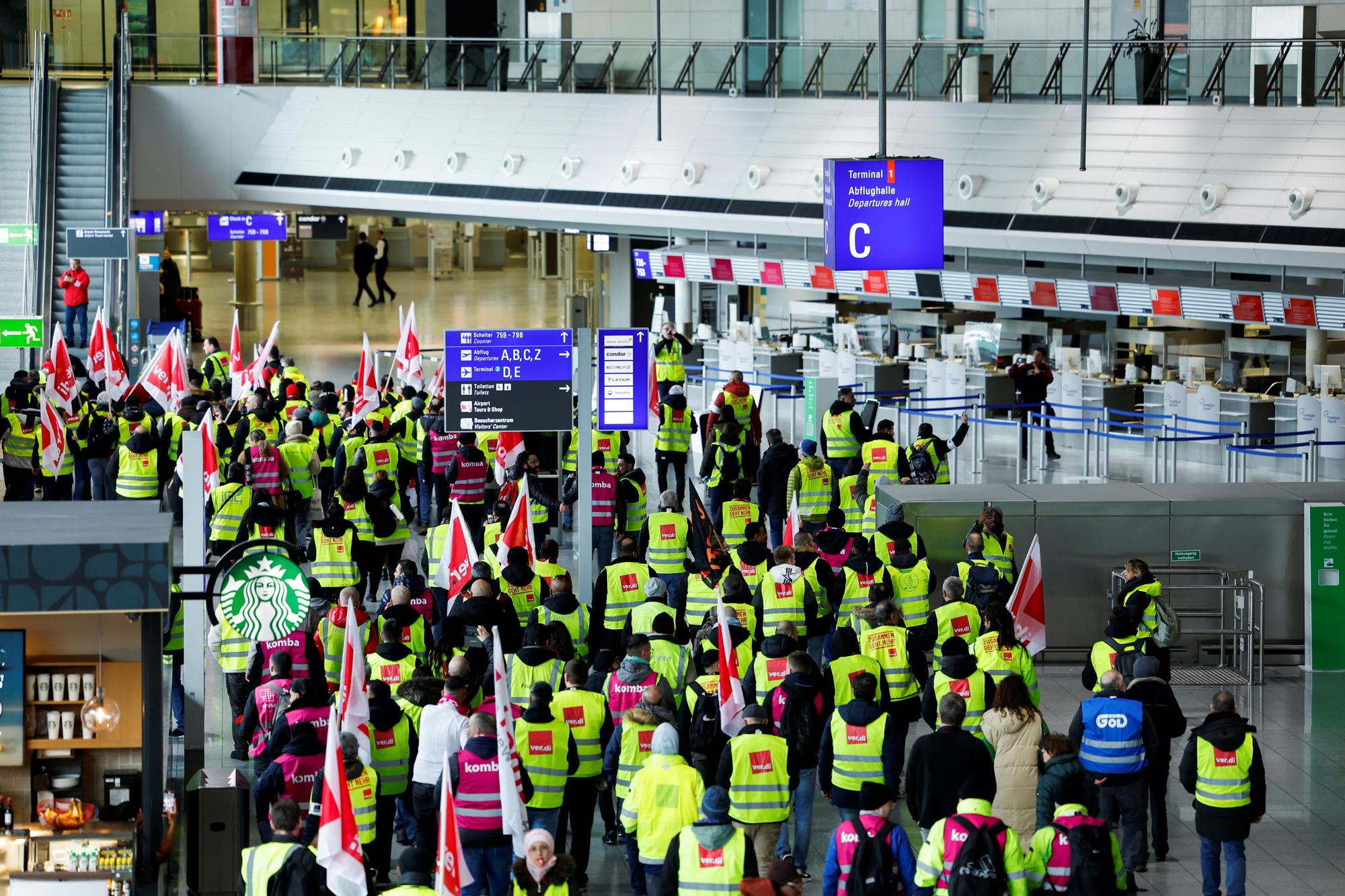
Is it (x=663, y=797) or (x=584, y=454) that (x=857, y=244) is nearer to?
(x=584, y=454)

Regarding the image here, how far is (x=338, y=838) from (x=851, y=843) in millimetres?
2450

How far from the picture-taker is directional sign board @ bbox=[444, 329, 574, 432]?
15070 millimetres

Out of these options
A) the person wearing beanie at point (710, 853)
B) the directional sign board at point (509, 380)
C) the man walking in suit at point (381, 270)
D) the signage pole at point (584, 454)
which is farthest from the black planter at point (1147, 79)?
the man walking in suit at point (381, 270)

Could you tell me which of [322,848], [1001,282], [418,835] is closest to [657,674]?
[418,835]

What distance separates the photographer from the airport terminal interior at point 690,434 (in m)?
11.0

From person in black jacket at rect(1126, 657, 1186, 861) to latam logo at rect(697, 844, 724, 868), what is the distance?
149 inches

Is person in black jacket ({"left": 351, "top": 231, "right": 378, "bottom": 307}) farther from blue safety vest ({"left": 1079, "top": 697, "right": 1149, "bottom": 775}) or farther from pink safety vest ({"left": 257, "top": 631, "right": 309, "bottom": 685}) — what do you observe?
blue safety vest ({"left": 1079, "top": 697, "right": 1149, "bottom": 775})

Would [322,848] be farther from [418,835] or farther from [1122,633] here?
[1122,633]

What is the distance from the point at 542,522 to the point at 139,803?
567 centimetres

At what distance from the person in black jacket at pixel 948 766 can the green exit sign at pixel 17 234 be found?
20.8 metres

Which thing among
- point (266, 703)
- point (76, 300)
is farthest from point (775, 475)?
point (76, 300)

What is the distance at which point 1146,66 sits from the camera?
25.1 m

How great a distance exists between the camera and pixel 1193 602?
1695 centimetres

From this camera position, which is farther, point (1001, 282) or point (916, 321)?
point (916, 321)
